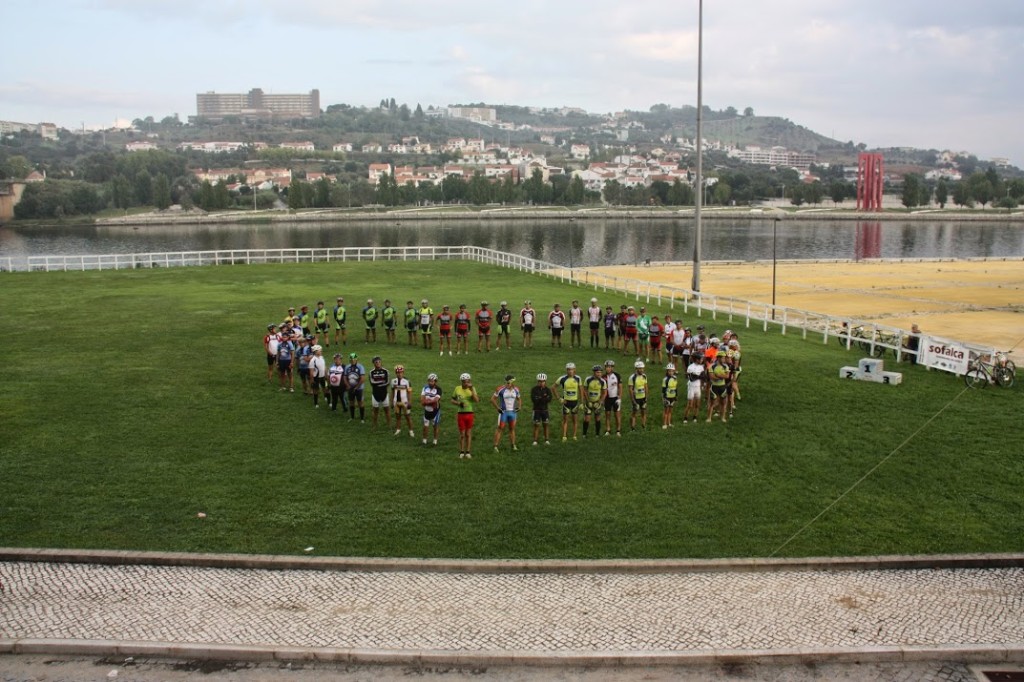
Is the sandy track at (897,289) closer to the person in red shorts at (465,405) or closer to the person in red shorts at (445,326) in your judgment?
the person in red shorts at (445,326)

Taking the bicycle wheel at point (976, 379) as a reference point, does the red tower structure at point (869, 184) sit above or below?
above

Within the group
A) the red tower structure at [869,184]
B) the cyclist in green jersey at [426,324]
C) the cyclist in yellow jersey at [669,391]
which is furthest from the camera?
the red tower structure at [869,184]

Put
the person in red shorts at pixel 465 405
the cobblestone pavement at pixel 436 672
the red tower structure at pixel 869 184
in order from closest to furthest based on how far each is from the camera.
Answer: the cobblestone pavement at pixel 436 672, the person in red shorts at pixel 465 405, the red tower structure at pixel 869 184

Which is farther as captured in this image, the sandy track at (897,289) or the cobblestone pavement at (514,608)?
the sandy track at (897,289)

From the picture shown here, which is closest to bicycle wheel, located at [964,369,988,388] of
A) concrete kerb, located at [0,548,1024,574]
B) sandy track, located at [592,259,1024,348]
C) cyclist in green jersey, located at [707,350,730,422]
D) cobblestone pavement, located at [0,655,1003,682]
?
cyclist in green jersey, located at [707,350,730,422]

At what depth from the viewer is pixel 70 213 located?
5266 inches

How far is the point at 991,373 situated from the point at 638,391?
9741 mm

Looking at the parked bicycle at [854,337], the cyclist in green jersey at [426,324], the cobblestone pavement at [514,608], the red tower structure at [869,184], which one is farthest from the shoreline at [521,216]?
the cobblestone pavement at [514,608]

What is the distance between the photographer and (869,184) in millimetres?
181250

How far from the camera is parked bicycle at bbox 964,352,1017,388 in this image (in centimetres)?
2088

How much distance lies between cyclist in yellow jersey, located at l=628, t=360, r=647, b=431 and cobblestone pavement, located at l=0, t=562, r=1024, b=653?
585 centimetres

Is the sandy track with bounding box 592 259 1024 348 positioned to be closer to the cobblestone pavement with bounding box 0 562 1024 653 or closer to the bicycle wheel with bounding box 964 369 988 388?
the bicycle wheel with bounding box 964 369 988 388

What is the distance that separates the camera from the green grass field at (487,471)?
13.4 metres

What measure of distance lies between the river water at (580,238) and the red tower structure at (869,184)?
28847 millimetres
